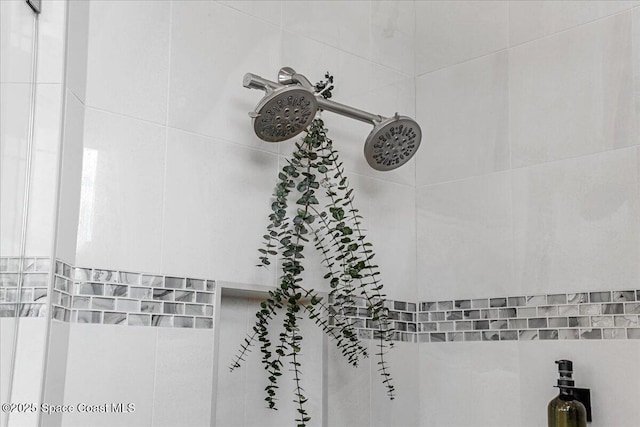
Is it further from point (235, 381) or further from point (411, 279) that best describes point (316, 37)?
point (235, 381)

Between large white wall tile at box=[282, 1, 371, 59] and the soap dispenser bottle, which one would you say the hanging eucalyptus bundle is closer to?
large white wall tile at box=[282, 1, 371, 59]

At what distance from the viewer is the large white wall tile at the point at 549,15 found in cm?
214

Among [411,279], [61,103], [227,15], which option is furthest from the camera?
[411,279]

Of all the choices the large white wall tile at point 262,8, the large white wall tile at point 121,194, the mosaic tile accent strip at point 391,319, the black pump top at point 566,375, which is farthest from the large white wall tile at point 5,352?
the black pump top at point 566,375

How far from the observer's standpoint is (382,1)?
2545 millimetres

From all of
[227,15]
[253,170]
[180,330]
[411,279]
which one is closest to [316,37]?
[227,15]

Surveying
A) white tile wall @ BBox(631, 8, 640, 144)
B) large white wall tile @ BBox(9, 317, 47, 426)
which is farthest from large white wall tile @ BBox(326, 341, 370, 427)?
white tile wall @ BBox(631, 8, 640, 144)

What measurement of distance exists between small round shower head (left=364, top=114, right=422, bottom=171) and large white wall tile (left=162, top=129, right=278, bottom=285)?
0.28 metres

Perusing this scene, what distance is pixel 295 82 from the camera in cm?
197

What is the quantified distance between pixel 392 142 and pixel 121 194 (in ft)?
2.50

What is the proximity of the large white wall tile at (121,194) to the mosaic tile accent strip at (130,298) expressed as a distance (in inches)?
1.3

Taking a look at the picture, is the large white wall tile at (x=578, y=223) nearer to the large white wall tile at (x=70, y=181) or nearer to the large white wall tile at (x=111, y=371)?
the large white wall tile at (x=111, y=371)

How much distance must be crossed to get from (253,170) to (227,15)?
0.43 meters

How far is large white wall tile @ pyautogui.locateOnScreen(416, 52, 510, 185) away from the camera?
235 cm
